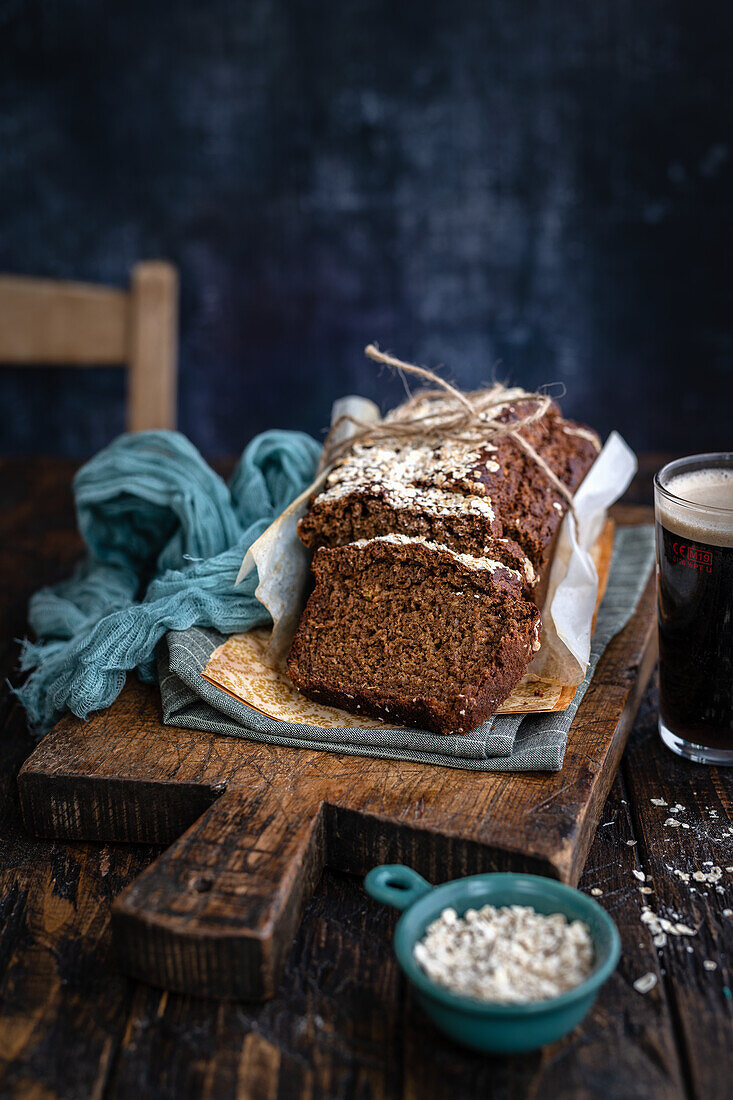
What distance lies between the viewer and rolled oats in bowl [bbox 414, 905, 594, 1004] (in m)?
0.98

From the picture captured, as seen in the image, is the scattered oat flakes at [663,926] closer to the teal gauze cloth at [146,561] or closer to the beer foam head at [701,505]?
the beer foam head at [701,505]

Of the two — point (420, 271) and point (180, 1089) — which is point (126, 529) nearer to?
point (180, 1089)

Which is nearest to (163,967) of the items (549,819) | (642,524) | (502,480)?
(549,819)

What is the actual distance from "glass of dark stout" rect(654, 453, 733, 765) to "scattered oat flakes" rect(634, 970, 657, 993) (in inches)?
19.1

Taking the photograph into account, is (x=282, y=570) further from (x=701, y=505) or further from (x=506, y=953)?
(x=506, y=953)

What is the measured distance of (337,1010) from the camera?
1.06 metres

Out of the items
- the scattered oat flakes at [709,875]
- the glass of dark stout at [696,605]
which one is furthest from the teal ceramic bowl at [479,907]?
the glass of dark stout at [696,605]

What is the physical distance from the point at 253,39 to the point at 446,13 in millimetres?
671

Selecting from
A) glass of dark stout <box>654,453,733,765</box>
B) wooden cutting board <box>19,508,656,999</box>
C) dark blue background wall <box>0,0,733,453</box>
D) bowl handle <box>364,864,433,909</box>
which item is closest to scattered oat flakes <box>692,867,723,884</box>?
wooden cutting board <box>19,508,656,999</box>

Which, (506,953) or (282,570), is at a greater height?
(282,570)

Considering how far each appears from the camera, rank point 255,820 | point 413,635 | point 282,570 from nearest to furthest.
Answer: point 255,820 < point 413,635 < point 282,570

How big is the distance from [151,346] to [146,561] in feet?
3.24

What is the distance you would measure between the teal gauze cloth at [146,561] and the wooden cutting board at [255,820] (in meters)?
0.12

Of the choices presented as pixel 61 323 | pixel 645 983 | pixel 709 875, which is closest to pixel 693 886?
pixel 709 875
